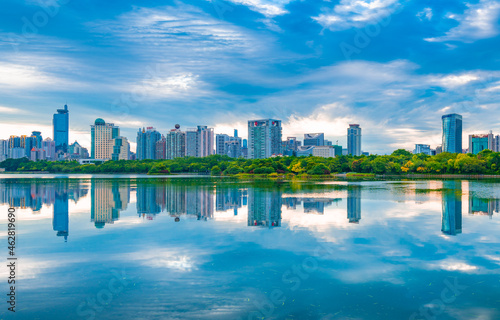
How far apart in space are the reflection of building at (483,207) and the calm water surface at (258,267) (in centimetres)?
100

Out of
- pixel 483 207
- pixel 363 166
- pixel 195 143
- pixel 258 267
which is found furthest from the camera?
pixel 195 143

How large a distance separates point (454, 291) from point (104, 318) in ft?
26.1

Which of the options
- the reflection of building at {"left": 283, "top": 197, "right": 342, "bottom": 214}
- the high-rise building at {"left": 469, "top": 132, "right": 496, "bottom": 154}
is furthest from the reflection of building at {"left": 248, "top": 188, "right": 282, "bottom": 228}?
the high-rise building at {"left": 469, "top": 132, "right": 496, "bottom": 154}

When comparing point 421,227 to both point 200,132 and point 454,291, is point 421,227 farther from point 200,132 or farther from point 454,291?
point 200,132

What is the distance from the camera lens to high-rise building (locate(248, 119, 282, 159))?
621 feet

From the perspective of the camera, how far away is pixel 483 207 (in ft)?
76.0

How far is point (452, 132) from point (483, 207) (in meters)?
163

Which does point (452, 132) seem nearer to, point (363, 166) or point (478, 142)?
point (478, 142)

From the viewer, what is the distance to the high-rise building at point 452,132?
152375 millimetres

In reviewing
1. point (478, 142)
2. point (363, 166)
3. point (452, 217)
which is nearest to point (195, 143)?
point (363, 166)

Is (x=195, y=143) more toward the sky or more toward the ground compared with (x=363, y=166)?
more toward the sky

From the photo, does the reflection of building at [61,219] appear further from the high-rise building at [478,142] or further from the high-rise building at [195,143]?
the high-rise building at [478,142]

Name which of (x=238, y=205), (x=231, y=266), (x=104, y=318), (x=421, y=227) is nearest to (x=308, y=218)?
(x=421, y=227)

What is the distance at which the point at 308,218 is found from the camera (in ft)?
62.4
